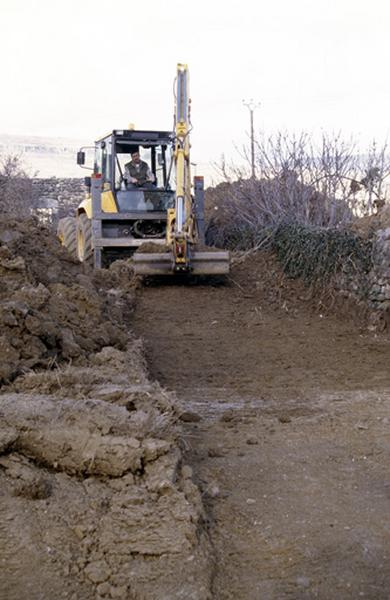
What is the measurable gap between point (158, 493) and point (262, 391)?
357 centimetres

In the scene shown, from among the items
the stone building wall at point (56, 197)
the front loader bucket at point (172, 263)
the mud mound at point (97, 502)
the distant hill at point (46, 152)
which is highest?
the distant hill at point (46, 152)

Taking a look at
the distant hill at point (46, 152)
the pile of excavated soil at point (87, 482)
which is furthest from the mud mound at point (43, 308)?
the distant hill at point (46, 152)

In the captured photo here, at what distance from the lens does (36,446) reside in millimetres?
4297

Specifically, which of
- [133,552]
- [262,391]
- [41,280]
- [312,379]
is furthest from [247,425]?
[41,280]

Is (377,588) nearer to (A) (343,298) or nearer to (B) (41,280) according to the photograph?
(B) (41,280)

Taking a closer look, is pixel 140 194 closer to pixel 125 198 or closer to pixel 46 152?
pixel 125 198

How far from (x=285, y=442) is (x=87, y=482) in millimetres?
1939

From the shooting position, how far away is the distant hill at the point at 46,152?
66188 mm

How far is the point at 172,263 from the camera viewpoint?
42.1 feet

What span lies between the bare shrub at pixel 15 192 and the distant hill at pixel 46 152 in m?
32.0

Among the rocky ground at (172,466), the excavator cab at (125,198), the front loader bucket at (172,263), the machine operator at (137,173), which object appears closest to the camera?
the rocky ground at (172,466)

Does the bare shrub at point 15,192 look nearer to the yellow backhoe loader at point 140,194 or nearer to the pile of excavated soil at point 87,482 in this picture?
the yellow backhoe loader at point 140,194

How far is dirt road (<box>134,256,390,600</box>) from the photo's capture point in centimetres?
372

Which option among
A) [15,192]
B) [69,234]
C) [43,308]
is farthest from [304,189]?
[15,192]
